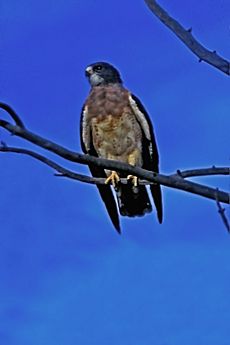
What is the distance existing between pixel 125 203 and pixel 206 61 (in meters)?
4.65

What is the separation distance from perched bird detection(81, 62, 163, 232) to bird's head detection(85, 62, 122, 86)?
237 millimetres

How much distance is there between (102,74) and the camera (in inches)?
347

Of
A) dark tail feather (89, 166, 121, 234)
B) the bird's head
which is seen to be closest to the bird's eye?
the bird's head

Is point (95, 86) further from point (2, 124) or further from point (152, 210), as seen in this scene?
point (2, 124)

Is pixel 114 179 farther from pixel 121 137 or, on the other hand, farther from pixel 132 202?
pixel 121 137

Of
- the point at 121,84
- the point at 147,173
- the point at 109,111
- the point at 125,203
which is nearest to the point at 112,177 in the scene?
the point at 125,203

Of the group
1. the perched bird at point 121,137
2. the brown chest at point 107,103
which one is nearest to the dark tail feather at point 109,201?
the perched bird at point 121,137

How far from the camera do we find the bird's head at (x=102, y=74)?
28.6 ft

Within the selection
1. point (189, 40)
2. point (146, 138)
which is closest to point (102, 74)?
point (146, 138)

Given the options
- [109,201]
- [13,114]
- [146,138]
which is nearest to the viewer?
[13,114]

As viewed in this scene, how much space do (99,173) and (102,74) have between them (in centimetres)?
159

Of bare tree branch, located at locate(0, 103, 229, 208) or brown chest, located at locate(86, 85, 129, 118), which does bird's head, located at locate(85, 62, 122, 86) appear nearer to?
brown chest, located at locate(86, 85, 129, 118)

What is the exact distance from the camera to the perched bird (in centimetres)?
759

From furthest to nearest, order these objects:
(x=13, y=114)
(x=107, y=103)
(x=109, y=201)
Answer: (x=107, y=103)
(x=109, y=201)
(x=13, y=114)
